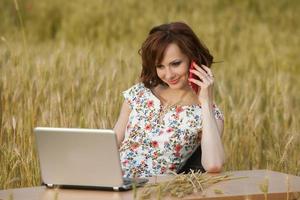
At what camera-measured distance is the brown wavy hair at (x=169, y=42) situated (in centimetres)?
418

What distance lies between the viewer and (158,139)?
14.0 ft

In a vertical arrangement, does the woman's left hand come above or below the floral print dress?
above

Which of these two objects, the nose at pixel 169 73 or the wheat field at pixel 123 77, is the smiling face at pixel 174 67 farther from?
the wheat field at pixel 123 77

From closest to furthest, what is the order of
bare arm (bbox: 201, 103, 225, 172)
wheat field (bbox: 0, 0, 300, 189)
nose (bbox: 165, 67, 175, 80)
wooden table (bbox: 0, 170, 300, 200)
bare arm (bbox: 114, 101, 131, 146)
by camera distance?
wooden table (bbox: 0, 170, 300, 200)
bare arm (bbox: 201, 103, 225, 172)
nose (bbox: 165, 67, 175, 80)
bare arm (bbox: 114, 101, 131, 146)
wheat field (bbox: 0, 0, 300, 189)

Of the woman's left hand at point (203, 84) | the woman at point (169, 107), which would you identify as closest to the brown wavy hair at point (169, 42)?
the woman at point (169, 107)

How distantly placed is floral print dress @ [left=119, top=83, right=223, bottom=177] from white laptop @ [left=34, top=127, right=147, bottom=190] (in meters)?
0.73

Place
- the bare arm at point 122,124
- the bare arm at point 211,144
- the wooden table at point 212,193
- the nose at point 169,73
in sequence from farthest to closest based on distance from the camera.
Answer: the bare arm at point 122,124 → the nose at point 169,73 → the bare arm at point 211,144 → the wooden table at point 212,193

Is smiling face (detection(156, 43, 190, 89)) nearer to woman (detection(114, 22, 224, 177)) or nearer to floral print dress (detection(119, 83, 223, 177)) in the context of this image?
woman (detection(114, 22, 224, 177))

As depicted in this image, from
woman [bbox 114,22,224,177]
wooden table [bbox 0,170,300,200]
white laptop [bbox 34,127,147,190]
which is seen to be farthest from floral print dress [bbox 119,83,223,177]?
white laptop [bbox 34,127,147,190]

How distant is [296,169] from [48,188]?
1826mm

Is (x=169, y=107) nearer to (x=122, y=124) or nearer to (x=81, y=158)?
(x=122, y=124)

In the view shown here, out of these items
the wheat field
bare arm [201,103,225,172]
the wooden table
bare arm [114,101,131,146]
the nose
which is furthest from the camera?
the wheat field

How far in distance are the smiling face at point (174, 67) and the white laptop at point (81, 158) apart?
76 centimetres

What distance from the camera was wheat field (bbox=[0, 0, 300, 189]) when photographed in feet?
17.1
